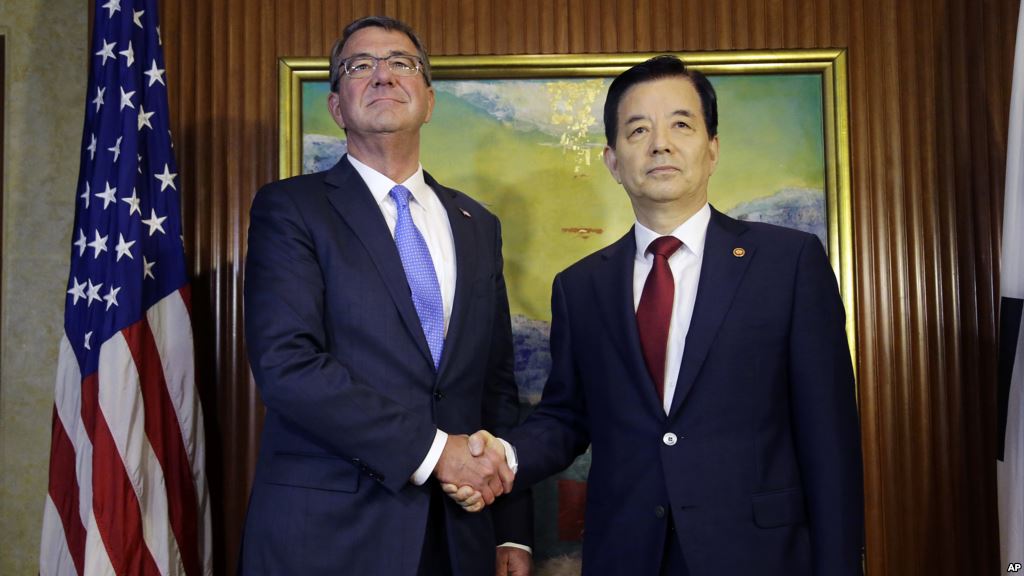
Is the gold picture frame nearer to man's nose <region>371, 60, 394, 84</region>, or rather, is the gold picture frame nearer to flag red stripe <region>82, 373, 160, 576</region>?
man's nose <region>371, 60, 394, 84</region>

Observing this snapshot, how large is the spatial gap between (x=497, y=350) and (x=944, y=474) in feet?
4.90

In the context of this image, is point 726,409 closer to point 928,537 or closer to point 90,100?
point 928,537

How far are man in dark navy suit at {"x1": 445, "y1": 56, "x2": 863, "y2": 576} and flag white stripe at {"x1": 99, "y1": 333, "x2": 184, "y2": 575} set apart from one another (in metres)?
1.01

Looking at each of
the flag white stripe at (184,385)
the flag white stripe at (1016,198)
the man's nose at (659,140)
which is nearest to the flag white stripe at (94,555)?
the flag white stripe at (184,385)

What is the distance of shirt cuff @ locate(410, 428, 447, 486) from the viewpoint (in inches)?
77.4

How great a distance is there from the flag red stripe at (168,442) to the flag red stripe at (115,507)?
4.6 inches

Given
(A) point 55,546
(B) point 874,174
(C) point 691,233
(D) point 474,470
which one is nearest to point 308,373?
(D) point 474,470

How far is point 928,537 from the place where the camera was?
287 centimetres

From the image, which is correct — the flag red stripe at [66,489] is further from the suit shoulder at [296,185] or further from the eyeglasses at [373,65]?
the eyeglasses at [373,65]

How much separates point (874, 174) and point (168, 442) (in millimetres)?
2265

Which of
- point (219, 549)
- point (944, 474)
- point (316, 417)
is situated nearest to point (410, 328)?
point (316, 417)

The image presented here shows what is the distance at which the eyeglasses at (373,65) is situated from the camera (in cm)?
230

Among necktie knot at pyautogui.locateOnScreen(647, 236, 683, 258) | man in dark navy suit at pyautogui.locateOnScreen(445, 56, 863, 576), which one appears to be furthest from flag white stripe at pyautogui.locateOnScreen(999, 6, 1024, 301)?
necktie knot at pyautogui.locateOnScreen(647, 236, 683, 258)

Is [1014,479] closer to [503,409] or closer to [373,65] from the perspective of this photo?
[503,409]
